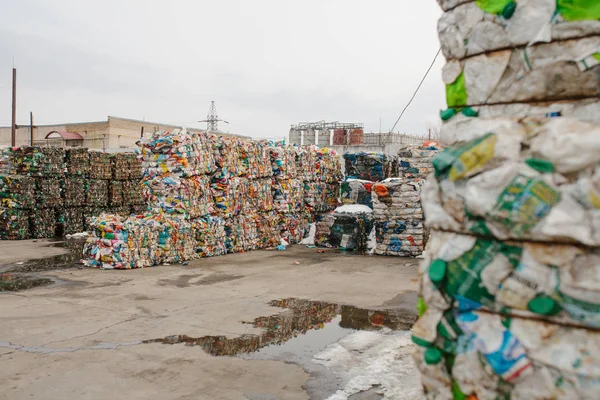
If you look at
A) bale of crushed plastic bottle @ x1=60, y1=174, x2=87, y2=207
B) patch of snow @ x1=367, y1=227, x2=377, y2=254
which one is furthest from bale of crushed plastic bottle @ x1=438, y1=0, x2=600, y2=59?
bale of crushed plastic bottle @ x1=60, y1=174, x2=87, y2=207

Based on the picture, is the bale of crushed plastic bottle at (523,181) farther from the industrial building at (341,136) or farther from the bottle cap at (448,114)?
the industrial building at (341,136)

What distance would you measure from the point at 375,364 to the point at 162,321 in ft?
8.17

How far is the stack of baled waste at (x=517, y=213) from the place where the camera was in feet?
5.93

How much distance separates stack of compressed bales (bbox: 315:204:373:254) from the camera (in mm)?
11578

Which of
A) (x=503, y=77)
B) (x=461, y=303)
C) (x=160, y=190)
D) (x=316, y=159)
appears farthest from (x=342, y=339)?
(x=316, y=159)

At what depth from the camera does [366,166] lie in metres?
14.2

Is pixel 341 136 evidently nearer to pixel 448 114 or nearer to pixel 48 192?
pixel 48 192

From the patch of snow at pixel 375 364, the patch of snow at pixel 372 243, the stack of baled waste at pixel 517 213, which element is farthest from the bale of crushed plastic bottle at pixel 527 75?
the patch of snow at pixel 372 243

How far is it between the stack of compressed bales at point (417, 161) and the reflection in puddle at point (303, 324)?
6.01 metres

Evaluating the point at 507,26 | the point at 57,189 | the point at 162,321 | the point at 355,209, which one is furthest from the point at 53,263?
the point at 507,26

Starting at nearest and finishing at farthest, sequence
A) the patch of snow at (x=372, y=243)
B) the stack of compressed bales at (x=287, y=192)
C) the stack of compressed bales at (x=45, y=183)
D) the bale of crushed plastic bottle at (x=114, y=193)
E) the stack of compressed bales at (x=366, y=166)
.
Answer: the patch of snow at (x=372, y=243)
the stack of compressed bales at (x=287, y=192)
the stack of compressed bales at (x=45, y=183)
the stack of compressed bales at (x=366, y=166)
the bale of crushed plastic bottle at (x=114, y=193)

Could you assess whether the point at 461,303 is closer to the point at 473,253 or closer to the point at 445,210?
the point at 473,253

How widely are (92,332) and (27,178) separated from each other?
9262mm

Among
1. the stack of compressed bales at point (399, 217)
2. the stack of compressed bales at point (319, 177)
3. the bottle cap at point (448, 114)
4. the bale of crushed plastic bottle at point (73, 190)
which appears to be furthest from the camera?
the bale of crushed plastic bottle at point (73, 190)
